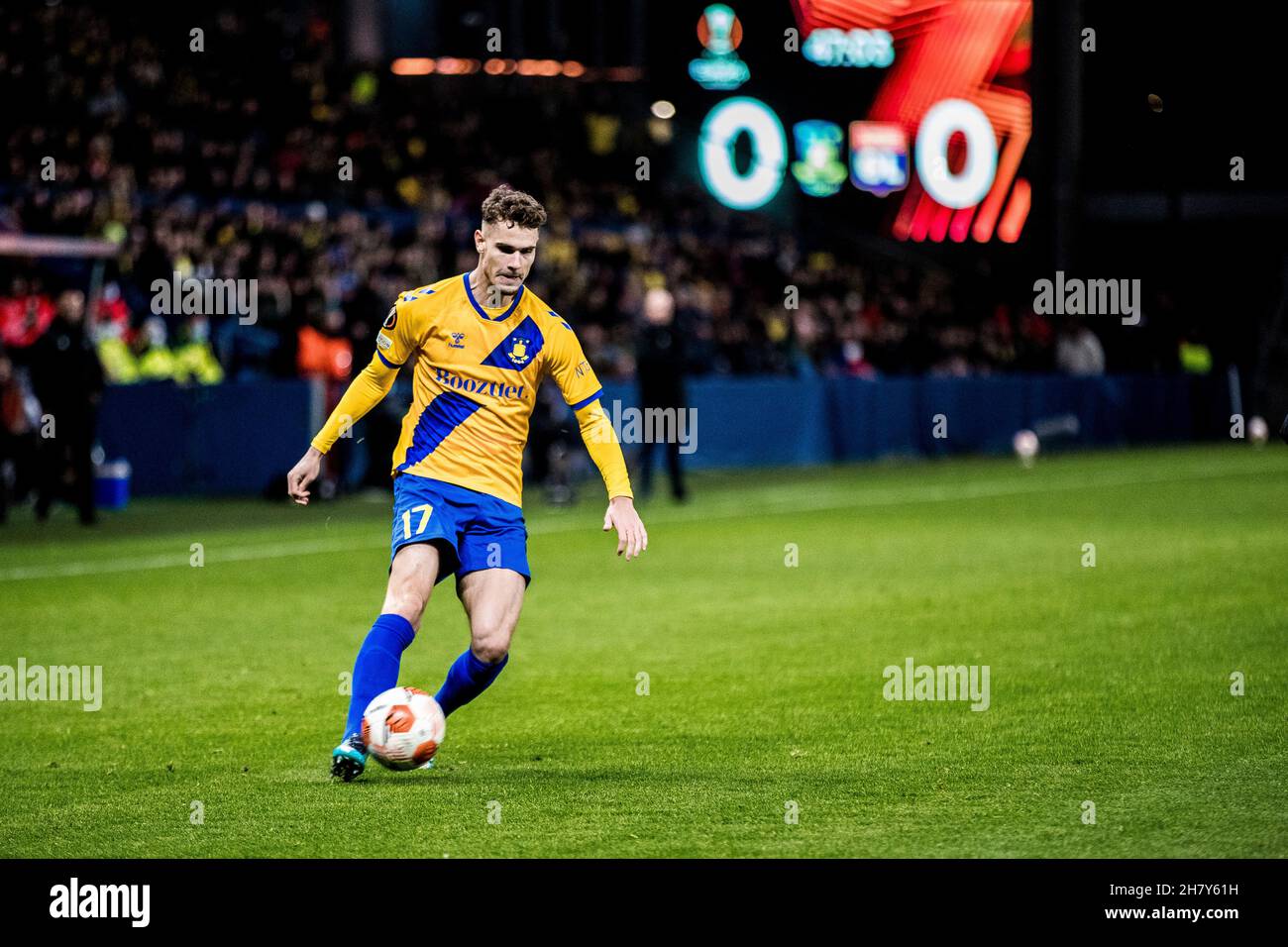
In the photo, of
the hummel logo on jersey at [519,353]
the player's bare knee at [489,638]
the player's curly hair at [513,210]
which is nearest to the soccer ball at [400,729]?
the player's bare knee at [489,638]

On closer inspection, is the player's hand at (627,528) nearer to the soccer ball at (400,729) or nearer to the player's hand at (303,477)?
the soccer ball at (400,729)

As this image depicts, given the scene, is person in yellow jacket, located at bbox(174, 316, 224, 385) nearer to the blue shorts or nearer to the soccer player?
the soccer player

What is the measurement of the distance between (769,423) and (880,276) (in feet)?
38.8

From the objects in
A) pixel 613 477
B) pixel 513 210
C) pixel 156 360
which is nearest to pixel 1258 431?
pixel 156 360

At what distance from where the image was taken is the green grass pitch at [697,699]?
6.68m

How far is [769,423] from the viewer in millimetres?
29219

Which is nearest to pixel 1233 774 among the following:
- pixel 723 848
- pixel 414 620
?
pixel 723 848

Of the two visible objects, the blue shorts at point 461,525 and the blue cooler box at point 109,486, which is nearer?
the blue shorts at point 461,525

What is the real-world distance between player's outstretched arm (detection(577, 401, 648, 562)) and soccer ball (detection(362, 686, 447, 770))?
0.95 m

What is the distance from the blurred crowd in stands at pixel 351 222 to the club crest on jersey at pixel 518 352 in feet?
46.3

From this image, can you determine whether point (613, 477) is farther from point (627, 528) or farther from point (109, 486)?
point (109, 486)

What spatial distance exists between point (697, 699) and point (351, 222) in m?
20.2

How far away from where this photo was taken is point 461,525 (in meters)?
7.59

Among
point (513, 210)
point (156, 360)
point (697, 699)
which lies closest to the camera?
point (513, 210)
